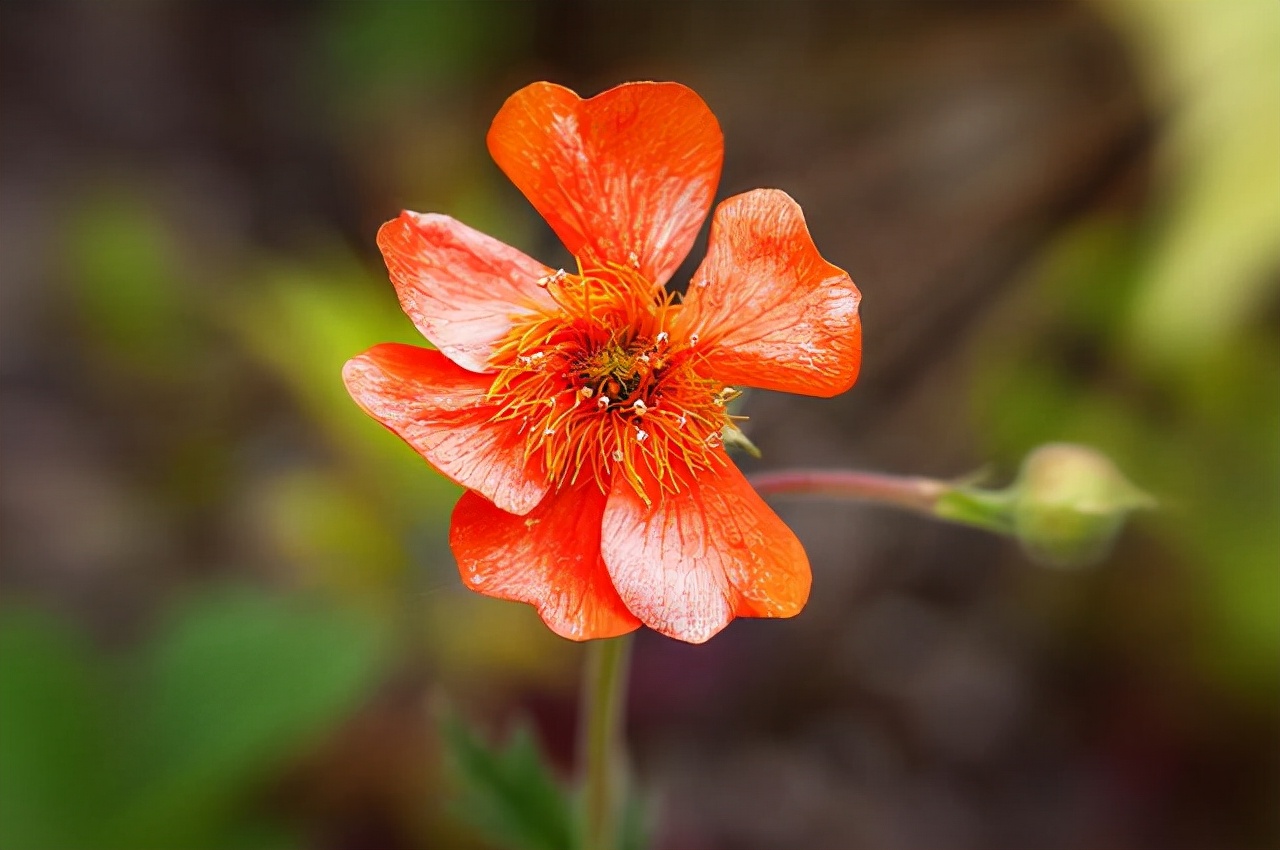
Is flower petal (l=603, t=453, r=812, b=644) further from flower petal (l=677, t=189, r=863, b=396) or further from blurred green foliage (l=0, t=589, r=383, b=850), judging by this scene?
blurred green foliage (l=0, t=589, r=383, b=850)

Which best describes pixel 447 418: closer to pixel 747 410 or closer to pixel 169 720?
pixel 169 720

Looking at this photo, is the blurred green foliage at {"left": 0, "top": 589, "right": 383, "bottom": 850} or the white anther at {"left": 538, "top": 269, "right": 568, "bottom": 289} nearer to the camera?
the white anther at {"left": 538, "top": 269, "right": 568, "bottom": 289}

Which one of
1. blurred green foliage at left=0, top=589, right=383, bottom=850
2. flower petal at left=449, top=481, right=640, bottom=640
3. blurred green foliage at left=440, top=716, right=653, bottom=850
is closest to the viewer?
flower petal at left=449, top=481, right=640, bottom=640

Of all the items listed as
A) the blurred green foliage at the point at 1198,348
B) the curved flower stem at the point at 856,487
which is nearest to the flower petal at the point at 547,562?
the curved flower stem at the point at 856,487

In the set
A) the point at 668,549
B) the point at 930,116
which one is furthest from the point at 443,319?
the point at 930,116

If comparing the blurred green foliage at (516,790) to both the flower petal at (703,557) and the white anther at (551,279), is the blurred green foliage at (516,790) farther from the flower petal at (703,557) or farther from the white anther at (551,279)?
the white anther at (551,279)

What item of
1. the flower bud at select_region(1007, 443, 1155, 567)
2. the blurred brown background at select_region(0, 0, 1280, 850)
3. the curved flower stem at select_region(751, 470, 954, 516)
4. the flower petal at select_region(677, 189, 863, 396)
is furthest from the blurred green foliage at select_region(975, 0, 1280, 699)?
the flower petal at select_region(677, 189, 863, 396)
